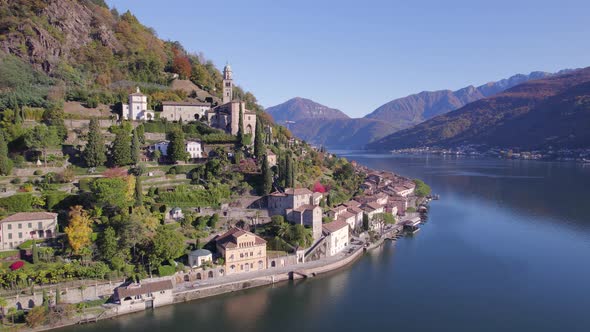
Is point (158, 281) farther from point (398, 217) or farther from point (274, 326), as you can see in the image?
point (398, 217)

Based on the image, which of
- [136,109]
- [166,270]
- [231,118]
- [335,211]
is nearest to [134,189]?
[166,270]

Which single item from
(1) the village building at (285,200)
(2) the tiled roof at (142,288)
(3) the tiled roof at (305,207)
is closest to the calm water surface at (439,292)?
(2) the tiled roof at (142,288)

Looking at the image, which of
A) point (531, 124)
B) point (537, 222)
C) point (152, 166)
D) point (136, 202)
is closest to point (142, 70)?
point (152, 166)

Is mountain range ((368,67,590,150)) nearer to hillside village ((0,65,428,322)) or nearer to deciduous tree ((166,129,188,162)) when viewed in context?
hillside village ((0,65,428,322))

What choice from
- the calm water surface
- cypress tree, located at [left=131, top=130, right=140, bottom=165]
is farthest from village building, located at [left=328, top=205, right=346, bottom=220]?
cypress tree, located at [left=131, top=130, right=140, bottom=165]

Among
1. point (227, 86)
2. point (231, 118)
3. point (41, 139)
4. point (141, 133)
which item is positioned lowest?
point (41, 139)

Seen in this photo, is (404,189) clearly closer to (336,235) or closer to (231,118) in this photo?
(336,235)
